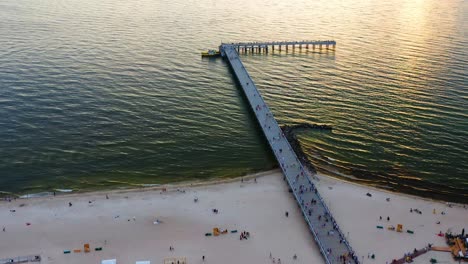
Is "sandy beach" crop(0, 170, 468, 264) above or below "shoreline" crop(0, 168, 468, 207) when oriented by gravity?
below

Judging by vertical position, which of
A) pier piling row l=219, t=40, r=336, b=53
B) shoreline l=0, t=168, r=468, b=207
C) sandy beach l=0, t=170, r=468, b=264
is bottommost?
sandy beach l=0, t=170, r=468, b=264

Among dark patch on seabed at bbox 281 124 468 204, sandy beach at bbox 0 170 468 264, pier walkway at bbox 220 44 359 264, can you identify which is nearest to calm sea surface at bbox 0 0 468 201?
dark patch on seabed at bbox 281 124 468 204

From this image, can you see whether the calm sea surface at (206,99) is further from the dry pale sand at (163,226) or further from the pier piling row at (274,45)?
the dry pale sand at (163,226)

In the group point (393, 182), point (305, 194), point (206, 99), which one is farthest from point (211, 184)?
point (206, 99)

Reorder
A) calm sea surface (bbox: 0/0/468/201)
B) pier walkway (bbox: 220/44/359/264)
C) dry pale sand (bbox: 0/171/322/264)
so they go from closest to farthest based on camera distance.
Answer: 1. dry pale sand (bbox: 0/171/322/264)
2. pier walkway (bbox: 220/44/359/264)
3. calm sea surface (bbox: 0/0/468/201)

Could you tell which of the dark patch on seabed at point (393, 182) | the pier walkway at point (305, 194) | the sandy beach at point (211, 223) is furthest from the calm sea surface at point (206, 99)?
the sandy beach at point (211, 223)

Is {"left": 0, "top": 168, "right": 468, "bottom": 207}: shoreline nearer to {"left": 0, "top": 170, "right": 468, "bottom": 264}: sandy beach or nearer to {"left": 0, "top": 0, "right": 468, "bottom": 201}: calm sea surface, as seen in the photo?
{"left": 0, "top": 170, "right": 468, "bottom": 264}: sandy beach

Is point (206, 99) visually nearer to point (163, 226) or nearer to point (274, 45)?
point (163, 226)
